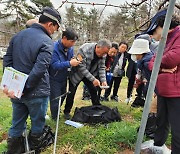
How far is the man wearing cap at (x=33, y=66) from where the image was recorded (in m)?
2.46

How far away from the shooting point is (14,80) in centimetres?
247

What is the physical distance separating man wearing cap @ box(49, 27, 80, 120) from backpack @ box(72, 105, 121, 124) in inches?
16.8

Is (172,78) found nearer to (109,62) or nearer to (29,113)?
(29,113)

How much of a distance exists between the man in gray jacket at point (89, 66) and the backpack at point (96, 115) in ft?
1.07

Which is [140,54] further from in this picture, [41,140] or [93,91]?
[41,140]

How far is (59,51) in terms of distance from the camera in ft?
11.6

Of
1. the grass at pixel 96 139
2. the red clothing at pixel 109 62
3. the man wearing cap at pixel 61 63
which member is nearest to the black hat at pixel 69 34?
the man wearing cap at pixel 61 63

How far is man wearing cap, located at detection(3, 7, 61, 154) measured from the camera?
2455mm

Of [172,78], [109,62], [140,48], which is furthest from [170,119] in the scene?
[109,62]

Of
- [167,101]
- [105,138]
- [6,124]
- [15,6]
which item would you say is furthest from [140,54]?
[15,6]

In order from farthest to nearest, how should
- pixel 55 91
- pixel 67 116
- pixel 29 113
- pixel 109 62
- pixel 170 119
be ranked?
pixel 109 62, pixel 67 116, pixel 55 91, pixel 29 113, pixel 170 119

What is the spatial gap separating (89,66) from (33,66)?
1577 millimetres

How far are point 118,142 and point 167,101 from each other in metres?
1.10

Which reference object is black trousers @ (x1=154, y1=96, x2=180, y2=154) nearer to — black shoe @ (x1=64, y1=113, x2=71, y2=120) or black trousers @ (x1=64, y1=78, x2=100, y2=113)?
black trousers @ (x1=64, y1=78, x2=100, y2=113)
